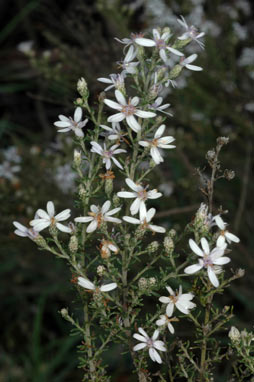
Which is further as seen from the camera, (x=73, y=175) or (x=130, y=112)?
(x=73, y=175)

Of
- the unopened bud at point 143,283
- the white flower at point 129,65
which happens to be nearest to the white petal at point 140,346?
the unopened bud at point 143,283

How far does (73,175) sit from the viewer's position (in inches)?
119

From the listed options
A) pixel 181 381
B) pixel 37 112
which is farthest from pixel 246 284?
pixel 37 112

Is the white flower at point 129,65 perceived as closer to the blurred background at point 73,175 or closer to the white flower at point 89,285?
the white flower at point 89,285

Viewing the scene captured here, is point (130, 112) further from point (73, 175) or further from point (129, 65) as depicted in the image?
point (73, 175)

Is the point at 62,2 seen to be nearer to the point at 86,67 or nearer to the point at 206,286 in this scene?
the point at 86,67

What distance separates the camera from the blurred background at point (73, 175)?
279cm

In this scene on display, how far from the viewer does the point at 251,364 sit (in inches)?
41.8

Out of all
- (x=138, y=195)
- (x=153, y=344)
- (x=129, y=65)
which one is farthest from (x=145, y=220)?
(x=129, y=65)

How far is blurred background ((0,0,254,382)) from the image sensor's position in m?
2.79

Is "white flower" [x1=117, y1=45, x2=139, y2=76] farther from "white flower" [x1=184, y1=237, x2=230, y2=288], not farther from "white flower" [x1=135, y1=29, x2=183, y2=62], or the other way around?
"white flower" [x1=184, y1=237, x2=230, y2=288]

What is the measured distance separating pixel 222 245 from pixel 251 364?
274 mm

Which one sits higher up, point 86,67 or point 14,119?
point 86,67

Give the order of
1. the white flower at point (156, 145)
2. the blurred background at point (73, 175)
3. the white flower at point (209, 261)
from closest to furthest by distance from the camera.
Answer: the white flower at point (209, 261) < the white flower at point (156, 145) < the blurred background at point (73, 175)
